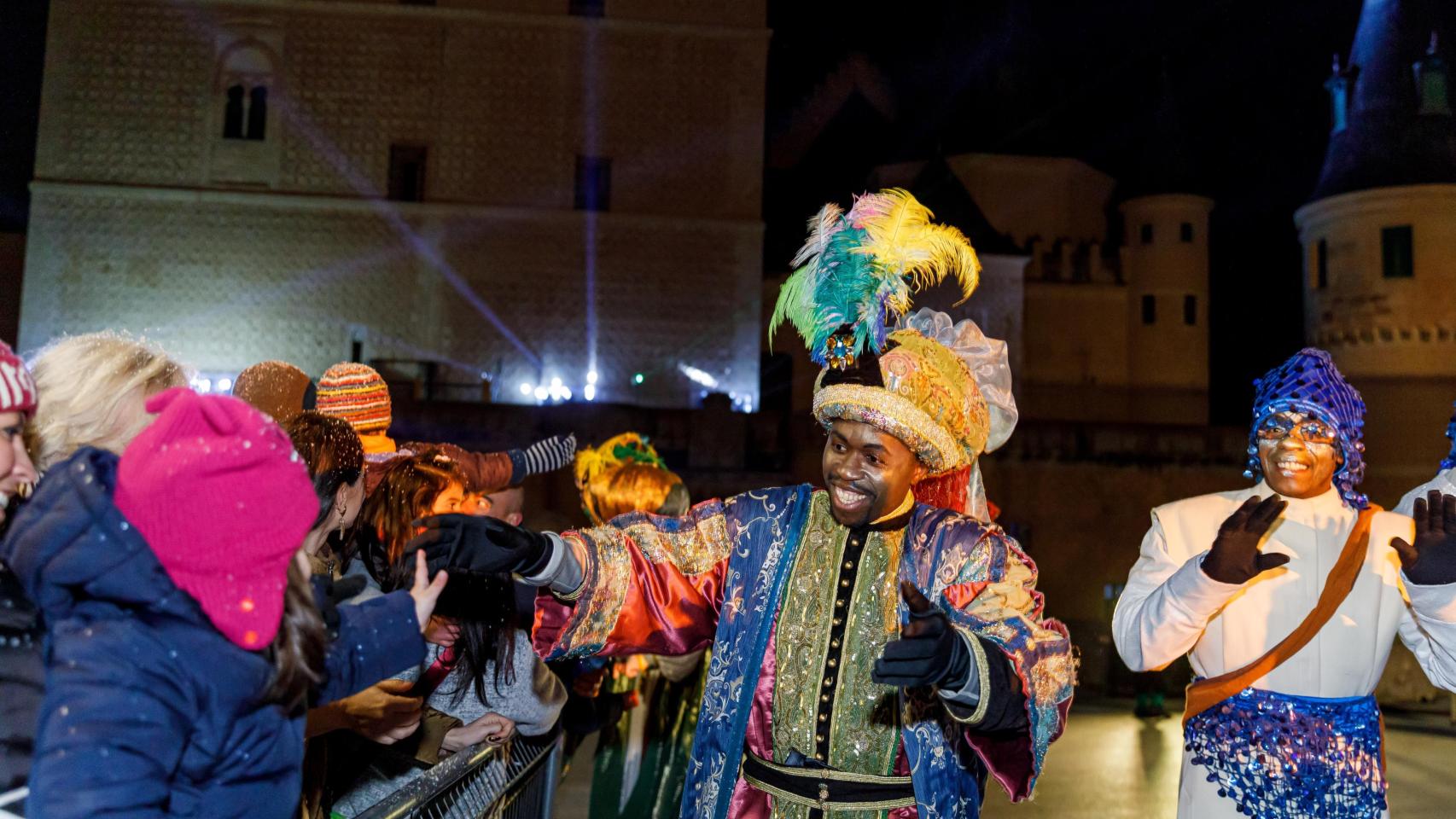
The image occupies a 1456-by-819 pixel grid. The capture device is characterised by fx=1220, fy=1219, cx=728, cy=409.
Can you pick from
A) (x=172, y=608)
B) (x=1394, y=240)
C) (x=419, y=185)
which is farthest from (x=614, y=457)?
(x=1394, y=240)

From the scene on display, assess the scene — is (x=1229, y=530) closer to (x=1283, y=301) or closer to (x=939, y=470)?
(x=939, y=470)

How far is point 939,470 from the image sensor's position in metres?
3.33

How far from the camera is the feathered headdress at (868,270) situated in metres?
3.29

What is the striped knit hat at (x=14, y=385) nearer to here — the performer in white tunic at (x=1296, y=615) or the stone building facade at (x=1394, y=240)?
the performer in white tunic at (x=1296, y=615)

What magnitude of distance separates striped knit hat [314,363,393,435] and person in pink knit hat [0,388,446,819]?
2445 mm

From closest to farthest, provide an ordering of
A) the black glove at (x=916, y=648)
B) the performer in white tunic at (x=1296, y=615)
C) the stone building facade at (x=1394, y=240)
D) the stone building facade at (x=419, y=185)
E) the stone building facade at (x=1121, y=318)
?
the black glove at (x=916, y=648)
the performer in white tunic at (x=1296, y=615)
the stone building facade at (x=1394, y=240)
the stone building facade at (x=419, y=185)
the stone building facade at (x=1121, y=318)

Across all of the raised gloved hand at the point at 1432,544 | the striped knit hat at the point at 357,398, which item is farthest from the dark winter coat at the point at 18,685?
the raised gloved hand at the point at 1432,544

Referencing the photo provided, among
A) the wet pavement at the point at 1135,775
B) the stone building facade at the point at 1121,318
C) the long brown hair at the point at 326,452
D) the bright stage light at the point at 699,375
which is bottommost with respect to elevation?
the wet pavement at the point at 1135,775

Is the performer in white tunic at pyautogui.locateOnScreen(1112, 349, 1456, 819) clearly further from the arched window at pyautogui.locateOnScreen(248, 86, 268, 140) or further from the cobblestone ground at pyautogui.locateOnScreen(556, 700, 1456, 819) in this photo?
the arched window at pyautogui.locateOnScreen(248, 86, 268, 140)

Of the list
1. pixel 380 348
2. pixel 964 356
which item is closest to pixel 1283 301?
pixel 380 348

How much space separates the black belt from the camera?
3.03 metres

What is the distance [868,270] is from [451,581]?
1.56 metres

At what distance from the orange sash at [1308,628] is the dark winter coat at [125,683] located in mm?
2718

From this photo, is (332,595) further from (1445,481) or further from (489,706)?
(1445,481)
